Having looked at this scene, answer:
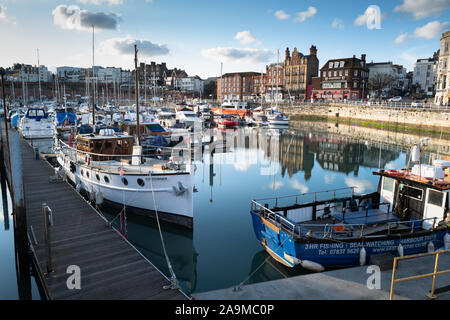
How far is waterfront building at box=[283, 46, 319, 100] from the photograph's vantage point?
9906 cm

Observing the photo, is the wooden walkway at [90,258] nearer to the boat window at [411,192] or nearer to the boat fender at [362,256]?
the boat fender at [362,256]

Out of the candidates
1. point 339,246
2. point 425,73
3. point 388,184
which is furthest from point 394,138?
point 425,73

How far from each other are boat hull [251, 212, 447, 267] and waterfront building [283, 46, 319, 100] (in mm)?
89364

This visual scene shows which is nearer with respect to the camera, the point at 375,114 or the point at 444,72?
the point at 444,72

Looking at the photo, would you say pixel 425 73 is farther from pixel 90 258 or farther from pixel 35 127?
pixel 90 258

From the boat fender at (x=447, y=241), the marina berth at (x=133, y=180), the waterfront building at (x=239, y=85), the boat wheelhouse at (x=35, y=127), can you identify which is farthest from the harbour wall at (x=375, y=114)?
the boat wheelhouse at (x=35, y=127)

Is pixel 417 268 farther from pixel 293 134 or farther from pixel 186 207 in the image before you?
pixel 293 134

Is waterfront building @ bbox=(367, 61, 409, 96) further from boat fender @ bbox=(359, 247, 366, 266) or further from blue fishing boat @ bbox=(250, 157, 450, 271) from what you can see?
boat fender @ bbox=(359, 247, 366, 266)

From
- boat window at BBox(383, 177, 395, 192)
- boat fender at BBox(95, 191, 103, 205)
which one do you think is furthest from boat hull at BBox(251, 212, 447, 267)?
boat fender at BBox(95, 191, 103, 205)

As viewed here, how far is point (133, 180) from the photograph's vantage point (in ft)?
53.5

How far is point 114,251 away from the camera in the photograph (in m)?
11.4

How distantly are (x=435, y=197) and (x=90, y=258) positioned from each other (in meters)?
13.0

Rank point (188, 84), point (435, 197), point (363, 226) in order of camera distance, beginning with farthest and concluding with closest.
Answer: point (188, 84) < point (435, 197) < point (363, 226)
